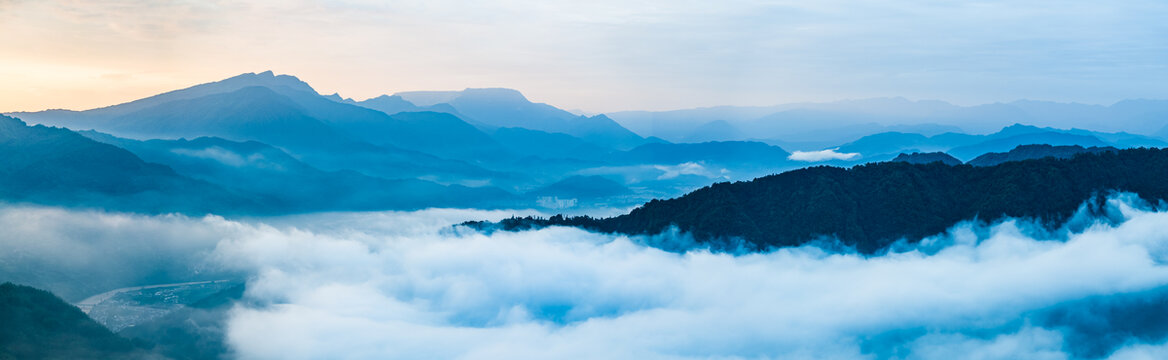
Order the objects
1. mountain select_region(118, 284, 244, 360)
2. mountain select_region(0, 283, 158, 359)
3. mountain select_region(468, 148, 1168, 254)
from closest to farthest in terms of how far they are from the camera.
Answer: mountain select_region(0, 283, 158, 359), mountain select_region(118, 284, 244, 360), mountain select_region(468, 148, 1168, 254)

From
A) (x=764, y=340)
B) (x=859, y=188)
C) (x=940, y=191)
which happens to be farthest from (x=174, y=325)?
(x=940, y=191)

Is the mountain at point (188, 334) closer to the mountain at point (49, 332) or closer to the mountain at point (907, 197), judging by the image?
the mountain at point (49, 332)

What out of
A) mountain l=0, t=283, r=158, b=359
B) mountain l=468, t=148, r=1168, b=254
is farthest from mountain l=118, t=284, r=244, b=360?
mountain l=468, t=148, r=1168, b=254

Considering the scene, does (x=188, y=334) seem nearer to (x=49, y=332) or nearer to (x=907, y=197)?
(x=49, y=332)

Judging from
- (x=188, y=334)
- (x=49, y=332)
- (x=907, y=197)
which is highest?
(x=907, y=197)

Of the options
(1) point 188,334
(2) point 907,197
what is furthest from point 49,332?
(2) point 907,197

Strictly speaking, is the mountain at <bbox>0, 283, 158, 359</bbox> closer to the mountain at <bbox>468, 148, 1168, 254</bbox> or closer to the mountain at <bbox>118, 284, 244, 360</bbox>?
the mountain at <bbox>118, 284, 244, 360</bbox>
